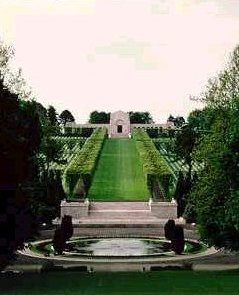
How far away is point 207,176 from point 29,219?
1064 cm

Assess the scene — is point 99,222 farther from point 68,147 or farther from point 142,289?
point 68,147

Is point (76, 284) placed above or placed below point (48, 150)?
below

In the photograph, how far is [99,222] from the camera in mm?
43250

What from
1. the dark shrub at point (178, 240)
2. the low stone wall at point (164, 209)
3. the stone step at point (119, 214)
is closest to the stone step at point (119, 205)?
the stone step at point (119, 214)

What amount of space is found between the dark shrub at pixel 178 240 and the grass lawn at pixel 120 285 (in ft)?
34.1

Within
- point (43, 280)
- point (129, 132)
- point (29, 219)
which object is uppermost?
point (129, 132)

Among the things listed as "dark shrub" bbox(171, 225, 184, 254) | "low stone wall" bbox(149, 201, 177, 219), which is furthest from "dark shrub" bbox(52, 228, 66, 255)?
"low stone wall" bbox(149, 201, 177, 219)

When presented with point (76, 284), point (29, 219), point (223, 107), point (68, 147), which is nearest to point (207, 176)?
point (223, 107)

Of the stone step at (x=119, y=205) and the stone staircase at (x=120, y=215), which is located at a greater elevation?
the stone step at (x=119, y=205)

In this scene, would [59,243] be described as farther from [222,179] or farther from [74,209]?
[74,209]

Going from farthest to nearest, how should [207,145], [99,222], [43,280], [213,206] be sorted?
[99,222] < [207,145] < [213,206] < [43,280]

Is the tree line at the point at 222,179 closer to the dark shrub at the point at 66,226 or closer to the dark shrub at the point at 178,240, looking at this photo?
the dark shrub at the point at 178,240

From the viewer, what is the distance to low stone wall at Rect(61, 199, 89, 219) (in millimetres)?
46250

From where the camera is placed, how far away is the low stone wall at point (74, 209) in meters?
Answer: 46.2
